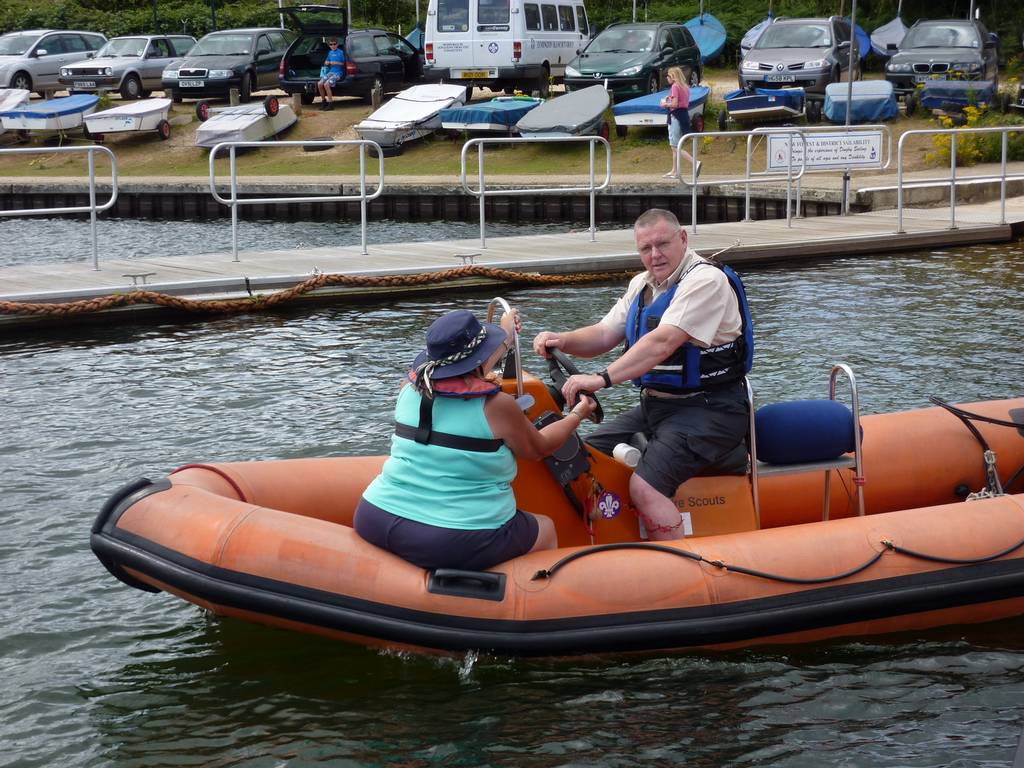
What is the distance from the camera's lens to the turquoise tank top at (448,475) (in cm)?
470

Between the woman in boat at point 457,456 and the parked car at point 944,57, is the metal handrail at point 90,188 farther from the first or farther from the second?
the parked car at point 944,57

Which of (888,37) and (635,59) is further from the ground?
(888,37)

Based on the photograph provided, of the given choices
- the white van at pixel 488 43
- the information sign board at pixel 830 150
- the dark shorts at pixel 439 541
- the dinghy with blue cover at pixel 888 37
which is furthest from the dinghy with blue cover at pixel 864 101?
the dark shorts at pixel 439 541

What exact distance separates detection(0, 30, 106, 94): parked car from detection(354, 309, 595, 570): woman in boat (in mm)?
25389

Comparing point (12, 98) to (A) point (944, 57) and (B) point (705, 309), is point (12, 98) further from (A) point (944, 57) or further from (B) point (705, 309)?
(B) point (705, 309)

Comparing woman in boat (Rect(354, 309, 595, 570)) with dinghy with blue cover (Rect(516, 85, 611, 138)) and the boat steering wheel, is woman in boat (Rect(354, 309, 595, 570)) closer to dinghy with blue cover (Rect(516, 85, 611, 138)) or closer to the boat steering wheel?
the boat steering wheel

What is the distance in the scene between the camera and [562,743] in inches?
182

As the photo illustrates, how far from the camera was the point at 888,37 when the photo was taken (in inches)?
1096

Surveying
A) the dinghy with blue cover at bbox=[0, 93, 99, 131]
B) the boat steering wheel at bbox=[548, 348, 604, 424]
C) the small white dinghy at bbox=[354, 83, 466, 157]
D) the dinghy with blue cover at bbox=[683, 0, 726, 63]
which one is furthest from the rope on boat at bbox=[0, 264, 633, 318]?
the dinghy with blue cover at bbox=[683, 0, 726, 63]

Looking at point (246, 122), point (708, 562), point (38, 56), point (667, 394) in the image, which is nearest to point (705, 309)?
point (667, 394)

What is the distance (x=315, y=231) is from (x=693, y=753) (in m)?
14.7

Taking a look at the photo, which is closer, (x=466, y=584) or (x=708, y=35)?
(x=466, y=584)

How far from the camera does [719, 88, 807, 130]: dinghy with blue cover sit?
2091 cm

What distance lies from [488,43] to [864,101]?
24.0 ft
